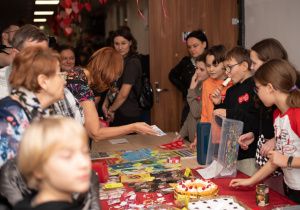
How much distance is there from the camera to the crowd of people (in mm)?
1124

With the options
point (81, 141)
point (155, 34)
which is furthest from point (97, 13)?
point (81, 141)

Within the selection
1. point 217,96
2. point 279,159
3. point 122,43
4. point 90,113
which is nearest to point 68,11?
point 122,43

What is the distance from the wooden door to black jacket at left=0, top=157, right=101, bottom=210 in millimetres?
3446

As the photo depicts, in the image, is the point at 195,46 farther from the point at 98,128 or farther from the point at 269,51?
the point at 98,128

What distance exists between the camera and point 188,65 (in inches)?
170

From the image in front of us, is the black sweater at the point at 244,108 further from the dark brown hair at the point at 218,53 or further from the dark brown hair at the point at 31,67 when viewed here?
the dark brown hair at the point at 31,67

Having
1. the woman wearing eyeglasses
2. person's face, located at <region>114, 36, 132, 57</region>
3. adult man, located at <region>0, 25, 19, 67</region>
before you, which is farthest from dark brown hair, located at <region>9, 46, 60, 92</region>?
person's face, located at <region>114, 36, 132, 57</region>

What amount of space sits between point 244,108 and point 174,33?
2.30 meters

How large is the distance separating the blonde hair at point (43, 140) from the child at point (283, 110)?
121 centimetres

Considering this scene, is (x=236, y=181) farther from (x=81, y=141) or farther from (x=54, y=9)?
(x=54, y=9)

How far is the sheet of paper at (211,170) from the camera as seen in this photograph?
90.0 inches

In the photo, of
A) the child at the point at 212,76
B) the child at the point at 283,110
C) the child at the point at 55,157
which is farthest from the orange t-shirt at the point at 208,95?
the child at the point at 55,157

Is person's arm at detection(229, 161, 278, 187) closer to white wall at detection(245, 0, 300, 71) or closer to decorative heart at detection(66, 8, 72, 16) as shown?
white wall at detection(245, 0, 300, 71)

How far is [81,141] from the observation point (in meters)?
1.14
